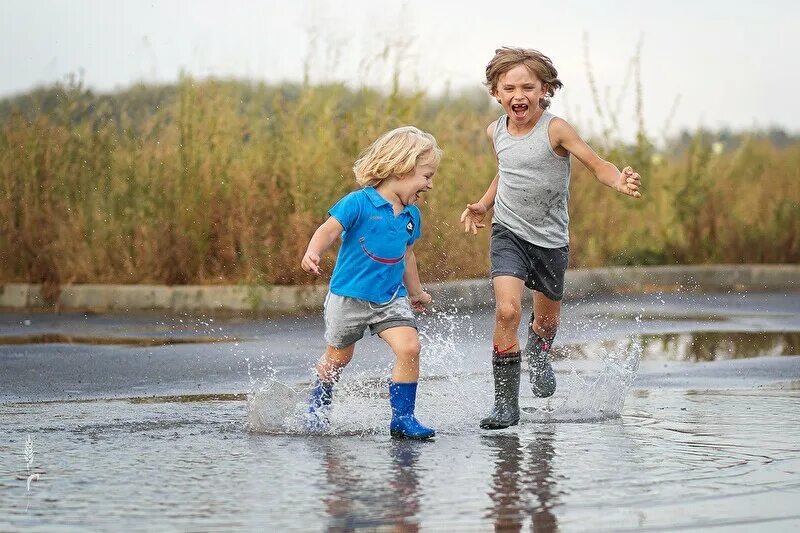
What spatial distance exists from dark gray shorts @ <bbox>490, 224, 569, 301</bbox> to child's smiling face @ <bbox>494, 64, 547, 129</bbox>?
0.56 metres

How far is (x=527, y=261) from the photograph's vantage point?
7527 millimetres

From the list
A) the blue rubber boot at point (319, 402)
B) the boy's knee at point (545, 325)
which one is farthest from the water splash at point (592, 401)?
the blue rubber boot at point (319, 402)

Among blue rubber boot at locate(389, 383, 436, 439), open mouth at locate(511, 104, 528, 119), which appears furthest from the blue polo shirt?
open mouth at locate(511, 104, 528, 119)

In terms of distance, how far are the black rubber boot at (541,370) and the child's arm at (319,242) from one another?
1.70 metres

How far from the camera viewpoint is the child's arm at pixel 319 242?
20.9 feet

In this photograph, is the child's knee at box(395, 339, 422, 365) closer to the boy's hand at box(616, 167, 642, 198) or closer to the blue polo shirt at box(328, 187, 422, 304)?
the blue polo shirt at box(328, 187, 422, 304)

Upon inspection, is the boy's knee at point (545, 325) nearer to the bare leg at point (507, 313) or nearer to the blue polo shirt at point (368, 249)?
the bare leg at point (507, 313)

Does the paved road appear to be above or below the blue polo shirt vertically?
below

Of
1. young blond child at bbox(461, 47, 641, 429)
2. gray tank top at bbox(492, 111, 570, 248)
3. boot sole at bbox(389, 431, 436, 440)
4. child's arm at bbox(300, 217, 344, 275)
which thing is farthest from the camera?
gray tank top at bbox(492, 111, 570, 248)

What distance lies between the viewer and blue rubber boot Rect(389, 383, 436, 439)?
6.55 m

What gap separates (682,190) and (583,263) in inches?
81.1

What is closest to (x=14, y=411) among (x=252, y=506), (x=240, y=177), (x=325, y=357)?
(x=325, y=357)

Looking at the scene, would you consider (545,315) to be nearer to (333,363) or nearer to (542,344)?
(542,344)

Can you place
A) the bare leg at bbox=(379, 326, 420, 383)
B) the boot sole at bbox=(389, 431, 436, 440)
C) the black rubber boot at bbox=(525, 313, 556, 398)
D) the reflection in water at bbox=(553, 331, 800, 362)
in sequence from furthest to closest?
the reflection in water at bbox=(553, 331, 800, 362) < the black rubber boot at bbox=(525, 313, 556, 398) < the bare leg at bbox=(379, 326, 420, 383) < the boot sole at bbox=(389, 431, 436, 440)
